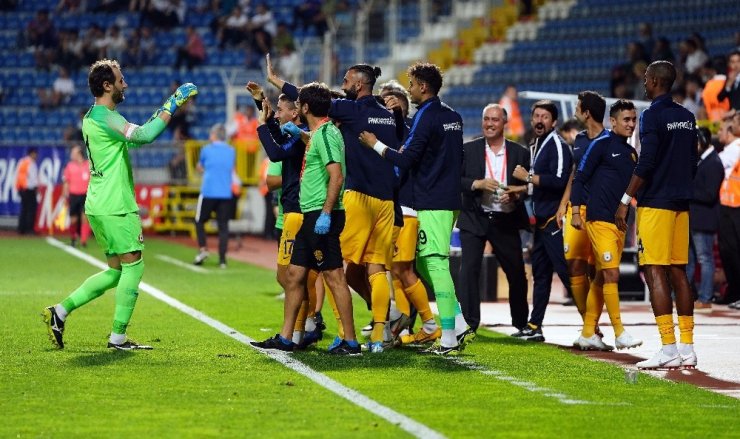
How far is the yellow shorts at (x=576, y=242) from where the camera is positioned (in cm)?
1191

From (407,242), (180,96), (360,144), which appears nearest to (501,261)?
(407,242)

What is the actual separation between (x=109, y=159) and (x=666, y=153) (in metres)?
4.15

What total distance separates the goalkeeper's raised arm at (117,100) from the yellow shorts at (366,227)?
1.46 metres

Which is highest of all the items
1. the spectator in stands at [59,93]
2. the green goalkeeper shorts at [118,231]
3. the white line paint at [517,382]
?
the spectator in stands at [59,93]

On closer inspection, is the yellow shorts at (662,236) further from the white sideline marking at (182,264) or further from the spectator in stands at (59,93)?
the spectator in stands at (59,93)

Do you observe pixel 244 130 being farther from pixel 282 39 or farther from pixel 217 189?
pixel 217 189

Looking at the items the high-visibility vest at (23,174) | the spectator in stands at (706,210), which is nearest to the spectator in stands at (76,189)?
the high-visibility vest at (23,174)

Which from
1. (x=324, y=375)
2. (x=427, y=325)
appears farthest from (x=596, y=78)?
(x=324, y=375)

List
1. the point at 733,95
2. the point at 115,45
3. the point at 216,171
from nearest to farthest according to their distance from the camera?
the point at 733,95, the point at 216,171, the point at 115,45

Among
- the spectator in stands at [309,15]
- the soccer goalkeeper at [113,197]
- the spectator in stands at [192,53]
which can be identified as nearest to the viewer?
the soccer goalkeeper at [113,197]

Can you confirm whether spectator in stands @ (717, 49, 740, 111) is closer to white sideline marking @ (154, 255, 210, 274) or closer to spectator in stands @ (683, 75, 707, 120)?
spectator in stands @ (683, 75, 707, 120)

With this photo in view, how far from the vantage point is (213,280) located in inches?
739

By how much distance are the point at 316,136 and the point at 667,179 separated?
2.56 m

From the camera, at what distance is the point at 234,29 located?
3647cm
